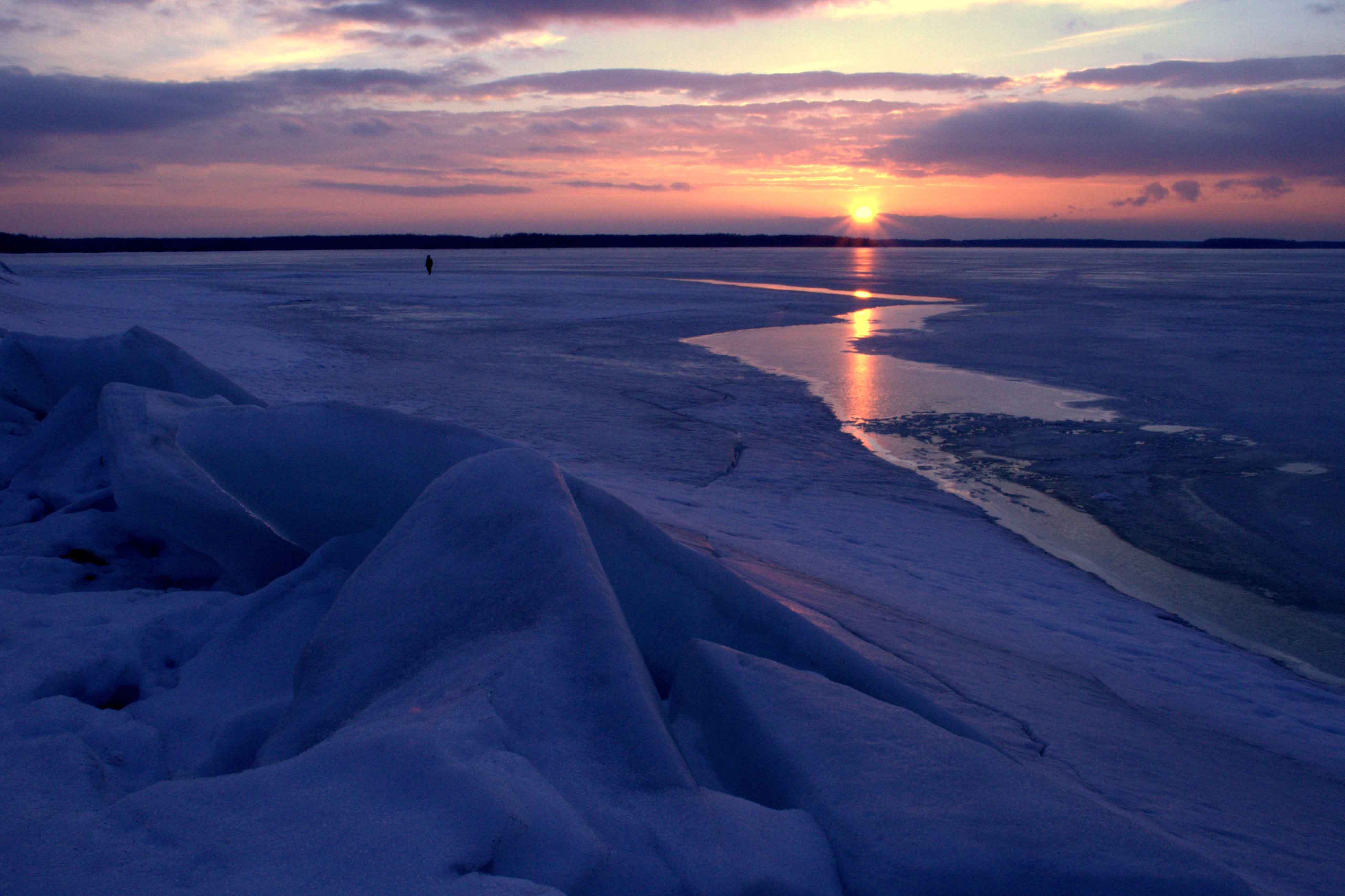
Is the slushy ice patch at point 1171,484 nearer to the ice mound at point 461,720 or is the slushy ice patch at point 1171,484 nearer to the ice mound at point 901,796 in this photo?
the ice mound at point 461,720

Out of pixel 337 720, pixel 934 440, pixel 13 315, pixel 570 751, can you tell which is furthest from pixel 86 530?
pixel 13 315

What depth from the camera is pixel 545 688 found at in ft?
6.79

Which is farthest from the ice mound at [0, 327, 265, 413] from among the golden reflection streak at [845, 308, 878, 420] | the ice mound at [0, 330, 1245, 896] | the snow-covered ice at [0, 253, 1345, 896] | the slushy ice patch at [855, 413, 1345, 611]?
the golden reflection streak at [845, 308, 878, 420]

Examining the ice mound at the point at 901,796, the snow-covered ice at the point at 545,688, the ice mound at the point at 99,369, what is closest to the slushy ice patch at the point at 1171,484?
the snow-covered ice at the point at 545,688

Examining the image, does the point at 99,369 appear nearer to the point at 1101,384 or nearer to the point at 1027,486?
the point at 1027,486

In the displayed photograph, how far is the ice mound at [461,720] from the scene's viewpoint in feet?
5.22

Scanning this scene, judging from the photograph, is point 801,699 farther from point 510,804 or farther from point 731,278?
point 731,278

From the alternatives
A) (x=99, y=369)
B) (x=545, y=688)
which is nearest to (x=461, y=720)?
(x=545, y=688)

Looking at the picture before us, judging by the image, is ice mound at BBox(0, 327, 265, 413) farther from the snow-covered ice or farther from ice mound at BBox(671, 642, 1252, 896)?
ice mound at BBox(671, 642, 1252, 896)

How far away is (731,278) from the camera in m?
39.9

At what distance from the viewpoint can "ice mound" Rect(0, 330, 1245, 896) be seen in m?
1.59

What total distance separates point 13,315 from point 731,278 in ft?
101

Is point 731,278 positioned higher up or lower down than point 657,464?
higher up

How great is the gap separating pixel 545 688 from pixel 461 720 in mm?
238
